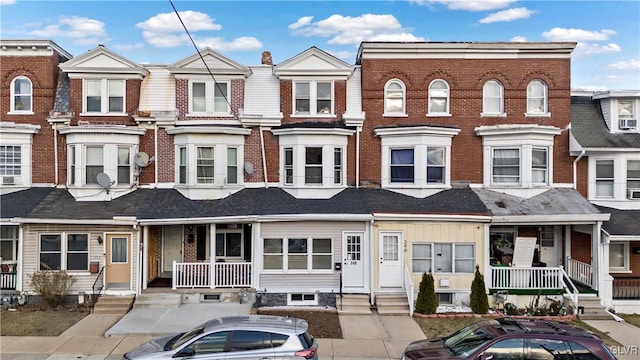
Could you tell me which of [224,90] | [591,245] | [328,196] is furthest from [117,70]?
[591,245]

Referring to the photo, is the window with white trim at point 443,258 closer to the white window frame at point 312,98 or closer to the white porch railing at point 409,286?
the white porch railing at point 409,286

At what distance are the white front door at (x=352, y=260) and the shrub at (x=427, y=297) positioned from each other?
2.17m

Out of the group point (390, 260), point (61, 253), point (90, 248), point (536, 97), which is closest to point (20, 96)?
point (61, 253)

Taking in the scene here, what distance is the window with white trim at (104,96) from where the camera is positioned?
18594mm

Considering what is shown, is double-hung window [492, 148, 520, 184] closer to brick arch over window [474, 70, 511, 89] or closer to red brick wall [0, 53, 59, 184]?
brick arch over window [474, 70, 511, 89]

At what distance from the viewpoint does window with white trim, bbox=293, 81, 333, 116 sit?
19016mm

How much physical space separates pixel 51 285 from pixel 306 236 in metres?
8.71

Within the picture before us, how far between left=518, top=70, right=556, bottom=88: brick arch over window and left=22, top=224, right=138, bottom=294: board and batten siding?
16.2m

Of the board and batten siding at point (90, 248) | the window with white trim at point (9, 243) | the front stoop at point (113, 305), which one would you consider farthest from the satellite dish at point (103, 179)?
the front stoop at point (113, 305)

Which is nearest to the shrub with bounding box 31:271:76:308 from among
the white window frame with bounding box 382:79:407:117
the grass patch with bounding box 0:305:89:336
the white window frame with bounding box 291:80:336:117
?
the grass patch with bounding box 0:305:89:336

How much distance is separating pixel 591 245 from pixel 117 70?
19.7 meters

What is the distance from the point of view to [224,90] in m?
18.9

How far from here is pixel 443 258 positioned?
1658 cm

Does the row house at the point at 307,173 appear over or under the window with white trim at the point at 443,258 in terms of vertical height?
over
